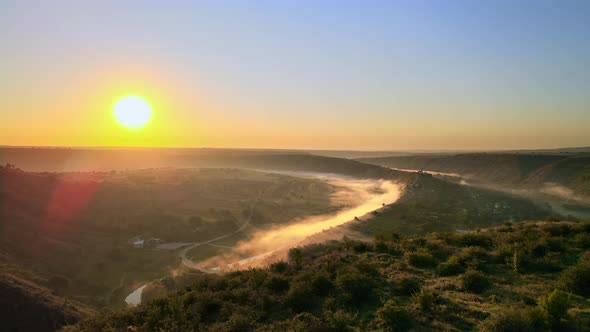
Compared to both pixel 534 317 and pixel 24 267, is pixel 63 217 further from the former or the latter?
pixel 534 317

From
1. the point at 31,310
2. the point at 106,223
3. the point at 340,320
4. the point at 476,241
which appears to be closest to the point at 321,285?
the point at 340,320

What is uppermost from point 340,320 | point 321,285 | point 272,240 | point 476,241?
point 476,241

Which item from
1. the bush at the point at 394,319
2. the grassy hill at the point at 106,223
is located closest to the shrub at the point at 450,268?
the bush at the point at 394,319

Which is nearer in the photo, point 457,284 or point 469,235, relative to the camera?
point 457,284

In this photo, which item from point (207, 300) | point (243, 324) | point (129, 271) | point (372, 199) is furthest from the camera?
point (372, 199)

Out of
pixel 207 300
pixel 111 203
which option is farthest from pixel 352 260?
pixel 111 203

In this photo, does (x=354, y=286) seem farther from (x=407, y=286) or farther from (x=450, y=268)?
(x=450, y=268)
